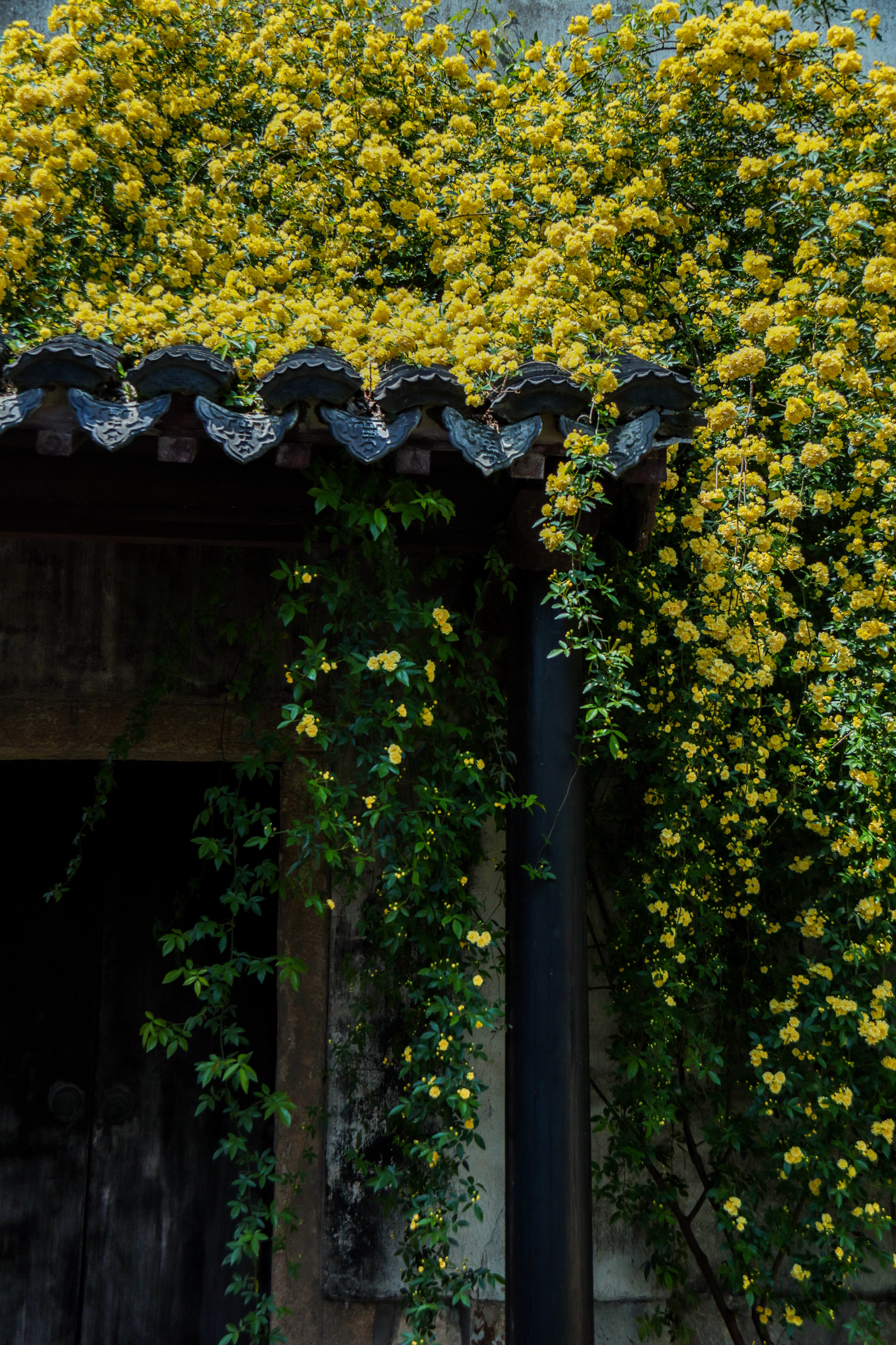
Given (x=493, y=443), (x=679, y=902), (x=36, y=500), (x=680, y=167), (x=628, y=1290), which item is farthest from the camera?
(x=680, y=167)

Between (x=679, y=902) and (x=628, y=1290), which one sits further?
(x=628, y=1290)

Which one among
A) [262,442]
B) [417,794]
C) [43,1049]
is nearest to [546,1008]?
[417,794]

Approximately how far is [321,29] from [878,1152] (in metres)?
4.24

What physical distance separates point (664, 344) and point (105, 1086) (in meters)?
3.09

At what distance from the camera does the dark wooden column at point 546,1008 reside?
83.9 inches

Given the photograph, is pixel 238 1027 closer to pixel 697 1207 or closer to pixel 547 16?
pixel 697 1207

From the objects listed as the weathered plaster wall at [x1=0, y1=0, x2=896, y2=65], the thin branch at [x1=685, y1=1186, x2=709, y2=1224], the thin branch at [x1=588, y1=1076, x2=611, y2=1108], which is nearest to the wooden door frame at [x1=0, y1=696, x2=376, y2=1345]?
the thin branch at [x1=588, y1=1076, x2=611, y2=1108]

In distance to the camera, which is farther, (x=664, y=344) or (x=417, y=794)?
(x=664, y=344)

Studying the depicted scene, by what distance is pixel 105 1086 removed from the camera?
3.13 metres

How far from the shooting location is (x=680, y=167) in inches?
130

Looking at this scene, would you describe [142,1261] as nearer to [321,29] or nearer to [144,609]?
[144,609]

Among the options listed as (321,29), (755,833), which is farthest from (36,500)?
(321,29)

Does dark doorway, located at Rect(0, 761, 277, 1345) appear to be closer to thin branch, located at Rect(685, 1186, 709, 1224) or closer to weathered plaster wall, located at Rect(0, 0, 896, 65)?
thin branch, located at Rect(685, 1186, 709, 1224)

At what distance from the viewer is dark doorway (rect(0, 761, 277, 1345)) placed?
304cm
